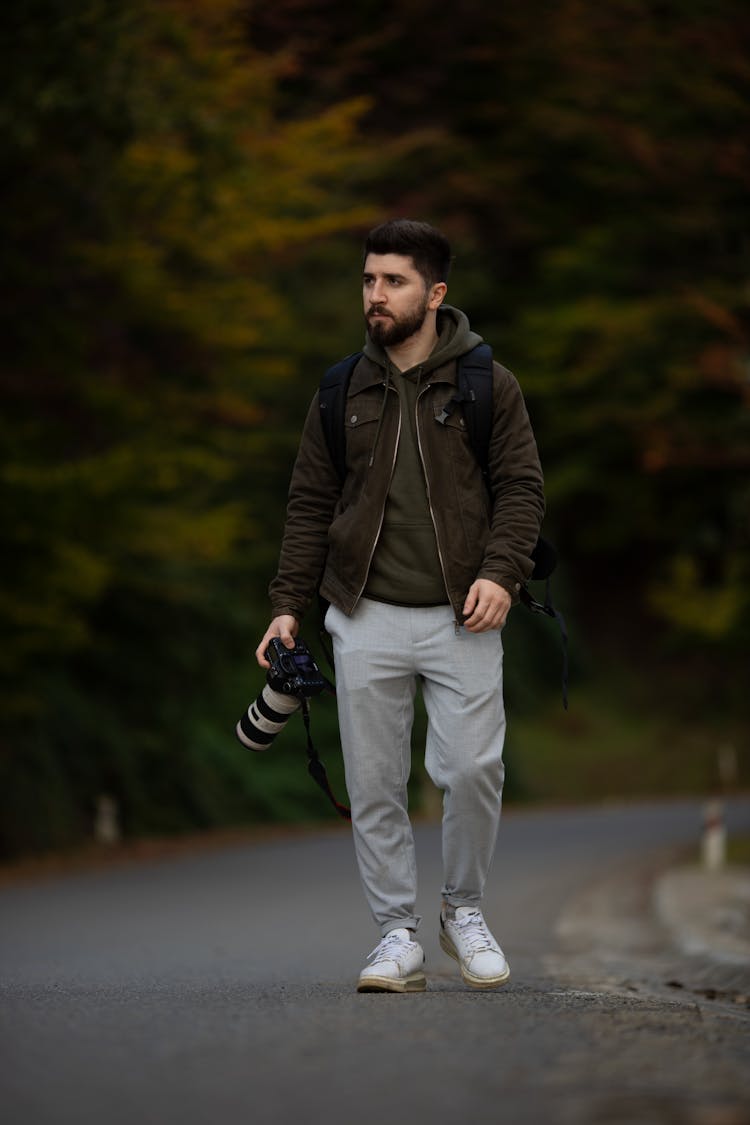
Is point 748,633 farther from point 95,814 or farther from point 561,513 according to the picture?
point 561,513

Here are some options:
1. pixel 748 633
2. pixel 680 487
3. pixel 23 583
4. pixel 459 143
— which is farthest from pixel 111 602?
pixel 680 487

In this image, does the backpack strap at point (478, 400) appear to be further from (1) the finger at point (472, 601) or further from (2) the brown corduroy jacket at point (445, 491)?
(1) the finger at point (472, 601)

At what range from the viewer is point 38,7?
45.9 ft

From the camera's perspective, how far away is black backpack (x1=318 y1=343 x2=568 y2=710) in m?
5.80

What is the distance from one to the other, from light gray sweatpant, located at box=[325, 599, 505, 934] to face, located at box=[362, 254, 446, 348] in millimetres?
800

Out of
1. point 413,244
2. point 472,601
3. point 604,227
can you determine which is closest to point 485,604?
point 472,601

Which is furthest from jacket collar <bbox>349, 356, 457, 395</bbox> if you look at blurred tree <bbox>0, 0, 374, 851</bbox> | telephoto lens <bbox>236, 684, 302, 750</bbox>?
blurred tree <bbox>0, 0, 374, 851</bbox>

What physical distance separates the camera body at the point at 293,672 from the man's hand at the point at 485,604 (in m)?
0.49

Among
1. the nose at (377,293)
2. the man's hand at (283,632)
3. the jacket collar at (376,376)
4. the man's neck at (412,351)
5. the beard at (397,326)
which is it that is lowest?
the man's hand at (283,632)

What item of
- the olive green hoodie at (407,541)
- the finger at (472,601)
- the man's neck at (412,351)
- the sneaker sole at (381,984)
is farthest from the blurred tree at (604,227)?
the sneaker sole at (381,984)

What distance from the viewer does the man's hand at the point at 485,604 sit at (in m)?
5.62

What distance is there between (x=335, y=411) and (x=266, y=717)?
943 millimetres

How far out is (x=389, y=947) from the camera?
18.6ft

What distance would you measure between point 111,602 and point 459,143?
15.7 m
